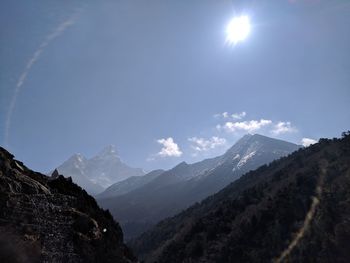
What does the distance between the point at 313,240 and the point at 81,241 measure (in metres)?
44.5

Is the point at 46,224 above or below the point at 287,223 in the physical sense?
above

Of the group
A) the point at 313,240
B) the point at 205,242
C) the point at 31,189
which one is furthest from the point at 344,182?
the point at 31,189

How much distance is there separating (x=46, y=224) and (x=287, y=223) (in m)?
53.0

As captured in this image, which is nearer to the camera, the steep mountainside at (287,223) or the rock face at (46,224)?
the rock face at (46,224)

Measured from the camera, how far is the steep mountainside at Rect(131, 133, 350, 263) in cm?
5670

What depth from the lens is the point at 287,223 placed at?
64750mm

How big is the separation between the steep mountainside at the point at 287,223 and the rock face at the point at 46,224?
4007 cm

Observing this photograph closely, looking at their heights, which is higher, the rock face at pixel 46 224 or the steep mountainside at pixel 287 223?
the rock face at pixel 46 224

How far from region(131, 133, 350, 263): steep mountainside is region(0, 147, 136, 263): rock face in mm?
40066

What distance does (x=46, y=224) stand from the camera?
19141 mm

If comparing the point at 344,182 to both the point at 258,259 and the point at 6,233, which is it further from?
the point at 6,233

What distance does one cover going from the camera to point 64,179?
85.0 ft

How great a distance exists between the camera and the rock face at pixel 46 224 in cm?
1747

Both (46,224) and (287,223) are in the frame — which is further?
(287,223)
